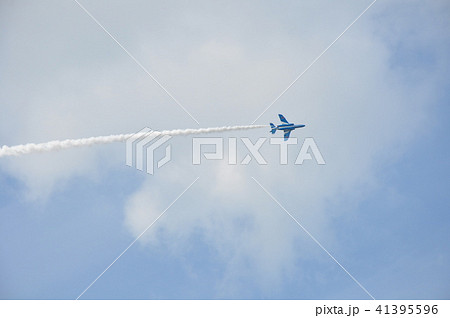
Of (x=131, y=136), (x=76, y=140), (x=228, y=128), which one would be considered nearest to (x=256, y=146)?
(x=228, y=128)

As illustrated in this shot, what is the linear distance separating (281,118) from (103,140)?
99.3 feet

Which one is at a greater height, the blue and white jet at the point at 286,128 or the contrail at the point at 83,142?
the blue and white jet at the point at 286,128

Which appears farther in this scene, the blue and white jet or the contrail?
the blue and white jet

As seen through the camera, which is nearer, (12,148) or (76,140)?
(12,148)

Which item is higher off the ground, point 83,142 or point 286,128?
point 286,128

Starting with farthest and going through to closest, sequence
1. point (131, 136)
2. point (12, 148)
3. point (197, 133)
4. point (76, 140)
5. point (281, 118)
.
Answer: point (281, 118) < point (197, 133) < point (131, 136) < point (76, 140) < point (12, 148)

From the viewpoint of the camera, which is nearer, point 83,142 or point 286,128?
point 83,142

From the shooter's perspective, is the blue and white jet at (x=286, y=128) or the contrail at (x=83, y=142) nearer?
the contrail at (x=83, y=142)

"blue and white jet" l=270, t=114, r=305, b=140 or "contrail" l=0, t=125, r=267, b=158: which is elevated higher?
"blue and white jet" l=270, t=114, r=305, b=140

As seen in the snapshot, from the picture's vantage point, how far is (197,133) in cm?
6806
